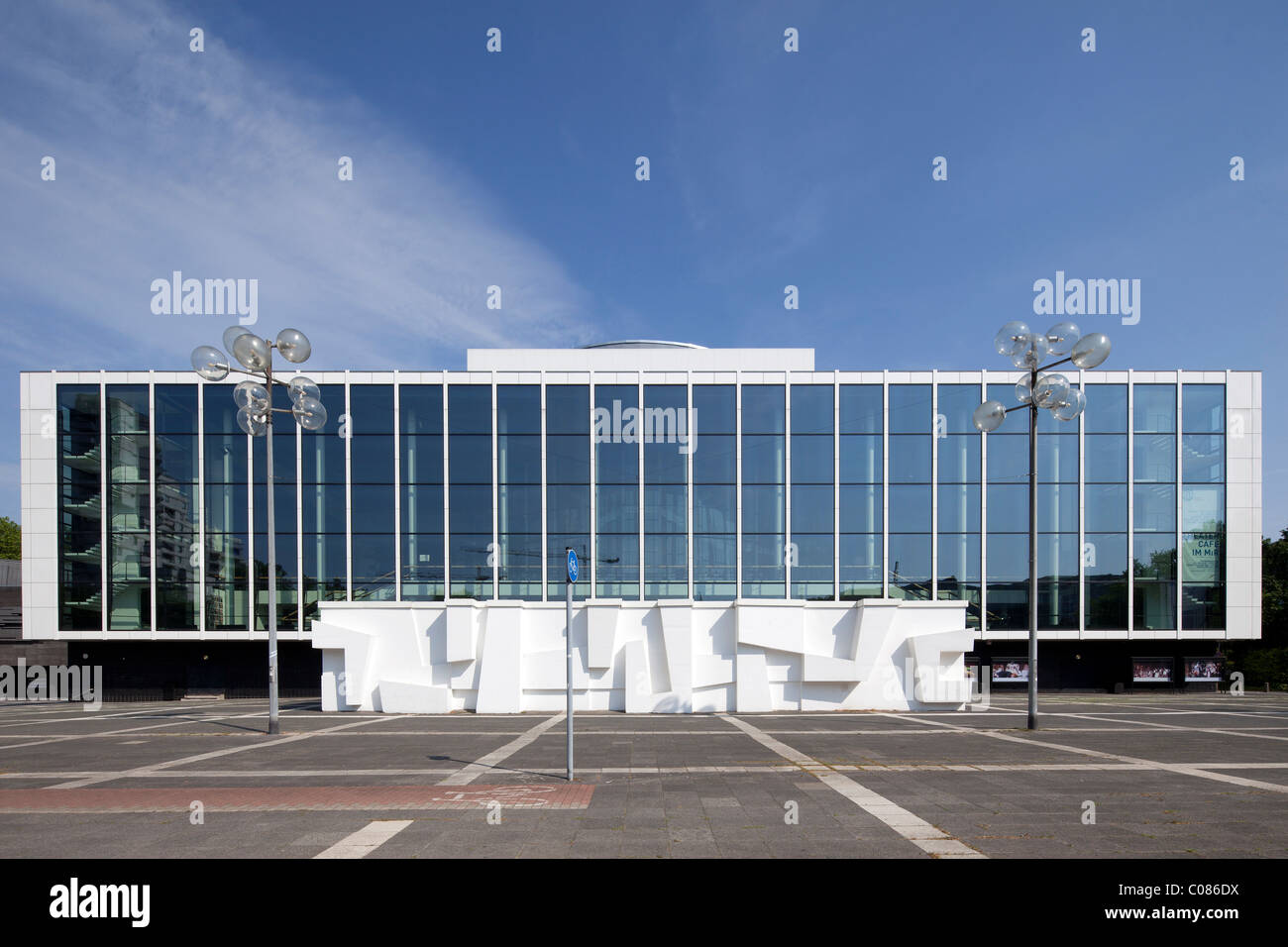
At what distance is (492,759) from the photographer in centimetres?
1296

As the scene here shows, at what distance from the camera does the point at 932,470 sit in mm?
31266

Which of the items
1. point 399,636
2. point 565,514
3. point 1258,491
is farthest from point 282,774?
point 1258,491

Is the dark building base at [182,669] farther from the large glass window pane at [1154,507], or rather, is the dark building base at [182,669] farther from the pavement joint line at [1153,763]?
the large glass window pane at [1154,507]

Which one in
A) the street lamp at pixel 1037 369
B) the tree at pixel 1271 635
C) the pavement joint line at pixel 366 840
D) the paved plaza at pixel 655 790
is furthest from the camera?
the tree at pixel 1271 635

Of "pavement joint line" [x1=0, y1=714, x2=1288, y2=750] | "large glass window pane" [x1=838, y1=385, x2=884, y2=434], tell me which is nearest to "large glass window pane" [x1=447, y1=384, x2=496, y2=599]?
"pavement joint line" [x1=0, y1=714, x2=1288, y2=750]

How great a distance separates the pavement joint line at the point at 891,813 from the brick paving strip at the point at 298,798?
3.76 metres

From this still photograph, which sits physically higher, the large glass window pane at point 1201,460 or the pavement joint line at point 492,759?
the large glass window pane at point 1201,460

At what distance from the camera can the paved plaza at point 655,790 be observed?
760 centimetres

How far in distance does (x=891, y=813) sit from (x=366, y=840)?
20.8 feet

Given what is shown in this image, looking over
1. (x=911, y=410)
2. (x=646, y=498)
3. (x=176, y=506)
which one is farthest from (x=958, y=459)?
(x=176, y=506)

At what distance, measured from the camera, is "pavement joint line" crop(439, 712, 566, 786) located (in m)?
11.1

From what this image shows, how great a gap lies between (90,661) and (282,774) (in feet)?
92.4

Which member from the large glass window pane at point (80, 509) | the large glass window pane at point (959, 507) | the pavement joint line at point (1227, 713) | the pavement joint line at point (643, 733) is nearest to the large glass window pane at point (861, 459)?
the large glass window pane at point (959, 507)
